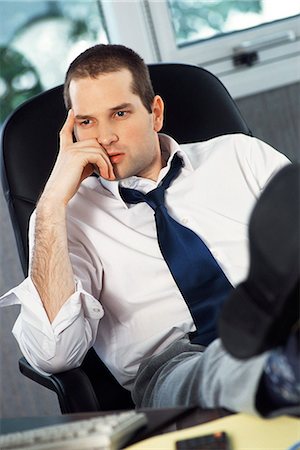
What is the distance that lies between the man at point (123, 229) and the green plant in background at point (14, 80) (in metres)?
0.84

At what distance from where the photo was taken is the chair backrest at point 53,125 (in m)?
2.00

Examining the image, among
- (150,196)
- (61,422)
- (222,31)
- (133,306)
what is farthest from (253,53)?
(61,422)

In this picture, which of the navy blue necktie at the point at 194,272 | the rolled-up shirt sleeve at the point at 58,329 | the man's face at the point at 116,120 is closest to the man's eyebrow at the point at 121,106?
the man's face at the point at 116,120

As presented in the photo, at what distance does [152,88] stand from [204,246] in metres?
0.43

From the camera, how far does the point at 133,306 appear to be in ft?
6.23

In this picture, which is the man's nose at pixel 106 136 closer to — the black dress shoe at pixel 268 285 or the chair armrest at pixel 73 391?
the chair armrest at pixel 73 391

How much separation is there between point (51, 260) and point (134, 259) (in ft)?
0.67

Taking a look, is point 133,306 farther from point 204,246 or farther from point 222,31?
point 222,31

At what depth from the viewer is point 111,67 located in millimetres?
1980

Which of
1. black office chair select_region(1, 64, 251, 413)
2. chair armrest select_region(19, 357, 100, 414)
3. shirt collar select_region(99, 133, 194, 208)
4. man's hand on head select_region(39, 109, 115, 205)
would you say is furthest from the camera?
shirt collar select_region(99, 133, 194, 208)

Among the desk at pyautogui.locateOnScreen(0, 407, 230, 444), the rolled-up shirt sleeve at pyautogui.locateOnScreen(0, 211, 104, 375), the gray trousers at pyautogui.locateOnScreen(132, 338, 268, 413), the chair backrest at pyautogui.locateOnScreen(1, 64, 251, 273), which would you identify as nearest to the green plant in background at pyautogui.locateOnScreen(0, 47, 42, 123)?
the chair backrest at pyautogui.locateOnScreen(1, 64, 251, 273)

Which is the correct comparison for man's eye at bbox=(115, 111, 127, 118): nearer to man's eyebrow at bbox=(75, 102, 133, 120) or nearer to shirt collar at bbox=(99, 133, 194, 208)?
man's eyebrow at bbox=(75, 102, 133, 120)

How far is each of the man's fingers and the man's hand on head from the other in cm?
2

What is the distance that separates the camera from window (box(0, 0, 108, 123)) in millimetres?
2805
